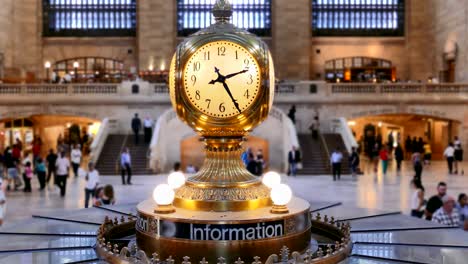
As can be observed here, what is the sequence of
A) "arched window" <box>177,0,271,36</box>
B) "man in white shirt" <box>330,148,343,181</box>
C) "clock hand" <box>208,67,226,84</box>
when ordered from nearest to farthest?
"clock hand" <box>208,67,226,84</box>
"man in white shirt" <box>330,148,343,181</box>
"arched window" <box>177,0,271,36</box>

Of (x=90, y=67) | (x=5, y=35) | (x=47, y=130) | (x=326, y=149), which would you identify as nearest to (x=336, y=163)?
(x=326, y=149)

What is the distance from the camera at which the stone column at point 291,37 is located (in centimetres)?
4078

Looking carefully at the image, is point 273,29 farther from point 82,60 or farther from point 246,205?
point 246,205

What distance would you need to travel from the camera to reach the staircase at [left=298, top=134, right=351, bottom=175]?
25.1 m

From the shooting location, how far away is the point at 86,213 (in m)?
5.35

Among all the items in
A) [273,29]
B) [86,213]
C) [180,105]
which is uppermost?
[273,29]

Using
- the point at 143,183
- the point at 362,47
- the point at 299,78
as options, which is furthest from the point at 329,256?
the point at 362,47

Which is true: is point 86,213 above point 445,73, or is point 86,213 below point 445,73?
below

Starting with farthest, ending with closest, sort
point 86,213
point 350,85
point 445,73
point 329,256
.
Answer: point 445,73, point 350,85, point 86,213, point 329,256

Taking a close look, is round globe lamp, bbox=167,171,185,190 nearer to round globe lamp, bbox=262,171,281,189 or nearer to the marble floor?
round globe lamp, bbox=262,171,281,189

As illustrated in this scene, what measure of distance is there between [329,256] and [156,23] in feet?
126

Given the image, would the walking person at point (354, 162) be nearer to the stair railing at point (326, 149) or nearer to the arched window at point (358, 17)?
the stair railing at point (326, 149)

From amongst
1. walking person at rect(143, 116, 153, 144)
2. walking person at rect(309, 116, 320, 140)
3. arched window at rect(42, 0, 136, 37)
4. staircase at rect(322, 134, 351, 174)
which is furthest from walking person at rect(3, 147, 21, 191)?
arched window at rect(42, 0, 136, 37)

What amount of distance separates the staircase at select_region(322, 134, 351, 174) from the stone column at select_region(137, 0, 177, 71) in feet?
47.6
